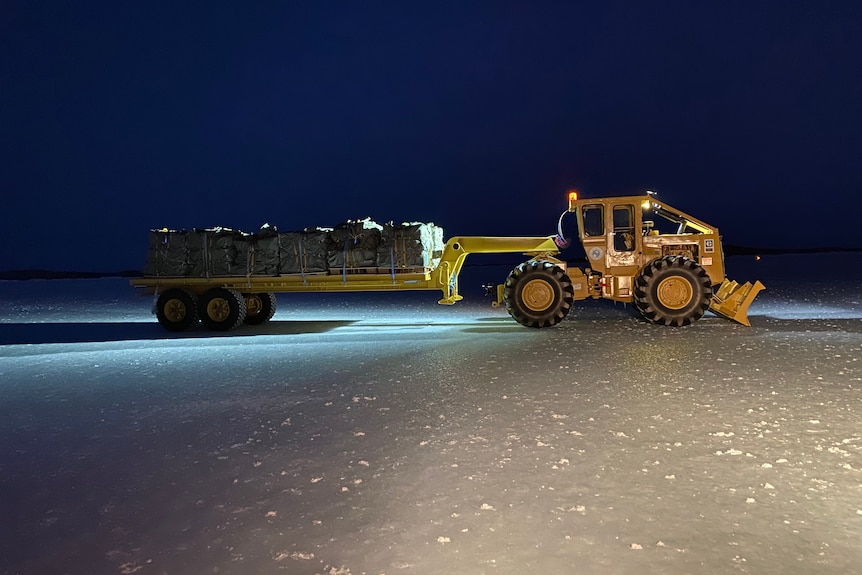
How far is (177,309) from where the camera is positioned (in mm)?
14414

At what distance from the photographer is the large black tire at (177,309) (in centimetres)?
1435

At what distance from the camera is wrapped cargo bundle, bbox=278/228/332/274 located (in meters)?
13.7

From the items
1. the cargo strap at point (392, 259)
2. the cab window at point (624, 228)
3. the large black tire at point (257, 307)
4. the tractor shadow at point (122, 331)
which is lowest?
the tractor shadow at point (122, 331)

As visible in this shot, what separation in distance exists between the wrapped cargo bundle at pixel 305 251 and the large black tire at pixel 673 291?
654 centimetres

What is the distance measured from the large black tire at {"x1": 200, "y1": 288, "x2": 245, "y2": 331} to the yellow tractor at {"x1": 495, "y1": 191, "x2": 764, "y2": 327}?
582cm

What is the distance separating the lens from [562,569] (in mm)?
3361

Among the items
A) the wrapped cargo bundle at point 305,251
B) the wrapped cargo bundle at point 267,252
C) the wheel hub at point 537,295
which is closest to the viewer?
the wheel hub at point 537,295

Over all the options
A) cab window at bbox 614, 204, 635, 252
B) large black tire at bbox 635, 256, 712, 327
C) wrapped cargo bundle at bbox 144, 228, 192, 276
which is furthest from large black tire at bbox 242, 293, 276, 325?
large black tire at bbox 635, 256, 712, 327

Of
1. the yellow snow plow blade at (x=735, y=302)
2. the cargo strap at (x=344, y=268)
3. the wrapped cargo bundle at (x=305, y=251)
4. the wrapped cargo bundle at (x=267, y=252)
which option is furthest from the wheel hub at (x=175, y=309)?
the yellow snow plow blade at (x=735, y=302)

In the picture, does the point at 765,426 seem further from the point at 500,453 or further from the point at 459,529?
the point at 459,529

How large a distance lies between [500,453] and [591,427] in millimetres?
1078

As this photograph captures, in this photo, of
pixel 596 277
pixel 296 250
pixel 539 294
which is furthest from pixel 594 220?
pixel 296 250

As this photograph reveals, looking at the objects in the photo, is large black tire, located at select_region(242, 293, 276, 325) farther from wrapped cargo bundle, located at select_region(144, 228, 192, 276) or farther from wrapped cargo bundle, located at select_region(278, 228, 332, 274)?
wrapped cargo bundle, located at select_region(278, 228, 332, 274)

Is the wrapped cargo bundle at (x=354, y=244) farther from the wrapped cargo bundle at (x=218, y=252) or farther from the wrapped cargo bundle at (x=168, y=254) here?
the wrapped cargo bundle at (x=168, y=254)
